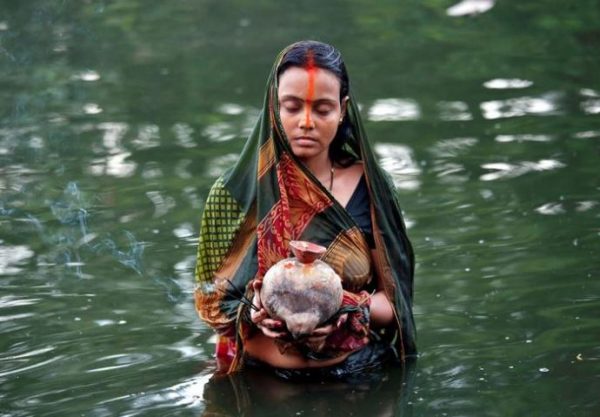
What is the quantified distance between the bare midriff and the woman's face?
25.4 inches

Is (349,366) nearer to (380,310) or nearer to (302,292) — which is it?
(380,310)

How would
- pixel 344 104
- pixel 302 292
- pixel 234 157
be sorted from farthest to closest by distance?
1. pixel 234 157
2. pixel 344 104
3. pixel 302 292

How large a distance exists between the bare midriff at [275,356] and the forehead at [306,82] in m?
0.82

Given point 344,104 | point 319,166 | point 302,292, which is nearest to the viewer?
point 302,292

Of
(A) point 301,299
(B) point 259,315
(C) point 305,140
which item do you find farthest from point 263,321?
(C) point 305,140

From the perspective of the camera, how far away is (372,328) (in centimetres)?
428

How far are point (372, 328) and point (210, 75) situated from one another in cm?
501

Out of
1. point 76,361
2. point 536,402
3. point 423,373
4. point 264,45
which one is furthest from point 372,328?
point 264,45

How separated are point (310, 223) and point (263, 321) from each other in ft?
1.40

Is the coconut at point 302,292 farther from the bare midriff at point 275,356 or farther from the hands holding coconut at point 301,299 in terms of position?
the bare midriff at point 275,356

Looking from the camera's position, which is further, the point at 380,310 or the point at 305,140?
the point at 380,310

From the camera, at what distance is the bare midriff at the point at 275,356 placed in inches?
164

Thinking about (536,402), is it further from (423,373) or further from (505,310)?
(505,310)

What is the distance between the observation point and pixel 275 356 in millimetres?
4207
